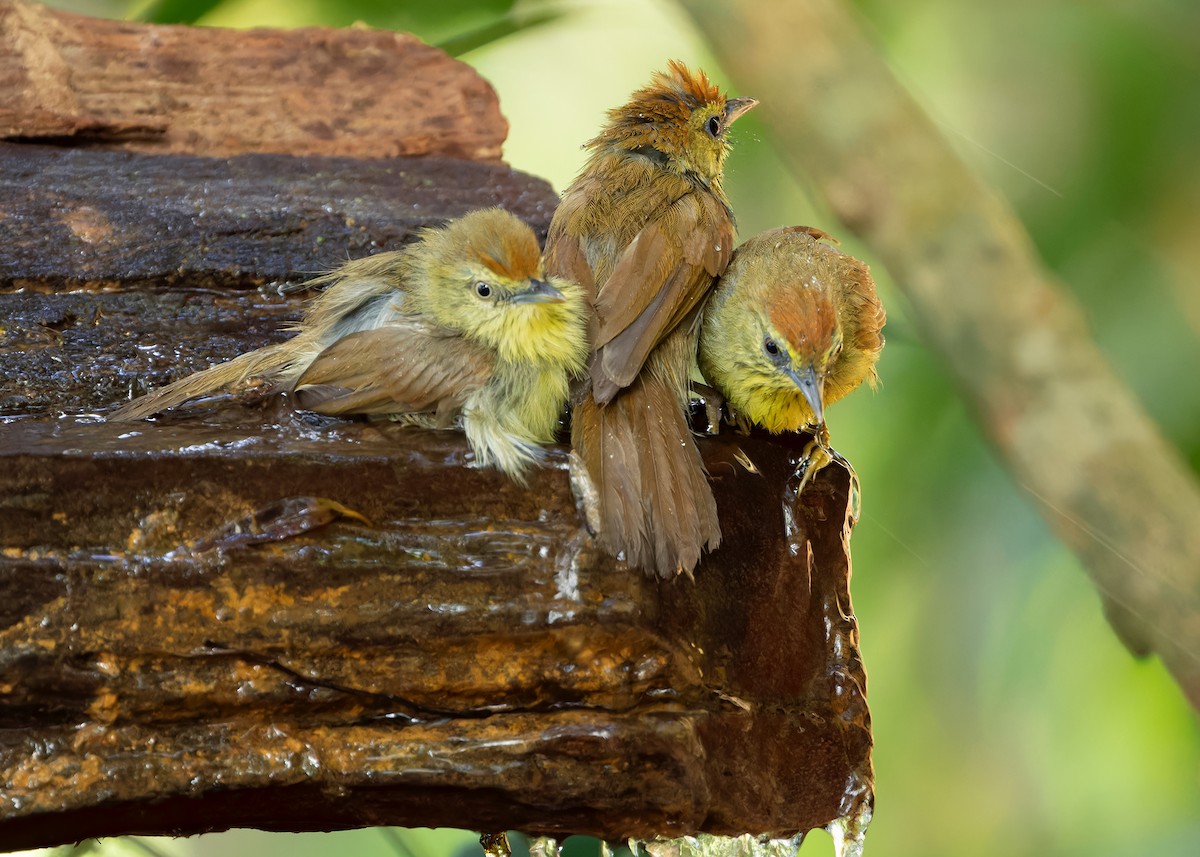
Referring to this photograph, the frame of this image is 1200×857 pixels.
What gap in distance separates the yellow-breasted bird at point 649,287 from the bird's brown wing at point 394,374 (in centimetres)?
26

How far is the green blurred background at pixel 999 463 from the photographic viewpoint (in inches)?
108

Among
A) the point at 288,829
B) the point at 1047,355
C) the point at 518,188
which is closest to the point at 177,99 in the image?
the point at 518,188

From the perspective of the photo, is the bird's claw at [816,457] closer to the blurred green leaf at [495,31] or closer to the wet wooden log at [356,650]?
the wet wooden log at [356,650]

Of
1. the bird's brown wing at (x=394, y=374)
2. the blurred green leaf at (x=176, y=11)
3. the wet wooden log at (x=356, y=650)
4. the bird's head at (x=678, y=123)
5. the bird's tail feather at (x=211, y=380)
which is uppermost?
the bird's head at (x=678, y=123)

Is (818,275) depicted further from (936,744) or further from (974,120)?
(936,744)

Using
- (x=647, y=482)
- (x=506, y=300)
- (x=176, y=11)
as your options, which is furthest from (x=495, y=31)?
(x=647, y=482)

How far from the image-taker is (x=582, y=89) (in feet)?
12.9

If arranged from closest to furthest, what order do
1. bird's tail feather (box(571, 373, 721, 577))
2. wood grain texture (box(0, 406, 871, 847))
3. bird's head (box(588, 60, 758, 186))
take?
wood grain texture (box(0, 406, 871, 847))
bird's tail feather (box(571, 373, 721, 577))
bird's head (box(588, 60, 758, 186))

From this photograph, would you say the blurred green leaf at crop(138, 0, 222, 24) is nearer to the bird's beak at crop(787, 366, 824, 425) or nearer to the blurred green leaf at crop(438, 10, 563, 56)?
the blurred green leaf at crop(438, 10, 563, 56)

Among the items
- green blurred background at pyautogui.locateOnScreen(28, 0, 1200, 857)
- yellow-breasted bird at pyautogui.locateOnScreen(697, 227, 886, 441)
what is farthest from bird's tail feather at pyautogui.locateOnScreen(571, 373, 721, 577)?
green blurred background at pyautogui.locateOnScreen(28, 0, 1200, 857)

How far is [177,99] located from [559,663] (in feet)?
8.19

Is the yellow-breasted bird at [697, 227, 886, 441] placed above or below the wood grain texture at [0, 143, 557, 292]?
above

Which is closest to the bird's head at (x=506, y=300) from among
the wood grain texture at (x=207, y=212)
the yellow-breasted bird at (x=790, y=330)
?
the yellow-breasted bird at (x=790, y=330)

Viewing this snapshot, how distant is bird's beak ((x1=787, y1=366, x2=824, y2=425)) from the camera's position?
2.74m
